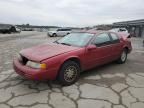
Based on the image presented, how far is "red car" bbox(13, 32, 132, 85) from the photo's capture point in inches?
162

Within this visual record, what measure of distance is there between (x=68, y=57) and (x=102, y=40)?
1.69m

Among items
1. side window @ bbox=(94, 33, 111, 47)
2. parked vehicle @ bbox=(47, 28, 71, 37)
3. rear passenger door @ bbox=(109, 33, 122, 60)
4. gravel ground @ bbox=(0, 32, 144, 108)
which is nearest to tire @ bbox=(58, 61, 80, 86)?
gravel ground @ bbox=(0, 32, 144, 108)

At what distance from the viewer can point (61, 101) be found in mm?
3736

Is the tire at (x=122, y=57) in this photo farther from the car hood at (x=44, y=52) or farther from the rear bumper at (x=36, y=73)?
the rear bumper at (x=36, y=73)

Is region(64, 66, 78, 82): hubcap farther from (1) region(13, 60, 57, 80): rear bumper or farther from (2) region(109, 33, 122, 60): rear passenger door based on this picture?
(2) region(109, 33, 122, 60): rear passenger door

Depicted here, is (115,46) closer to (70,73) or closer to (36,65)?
(70,73)

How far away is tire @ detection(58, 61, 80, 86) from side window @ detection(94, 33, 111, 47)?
3.70 ft

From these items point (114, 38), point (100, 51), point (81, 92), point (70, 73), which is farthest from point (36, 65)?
point (114, 38)

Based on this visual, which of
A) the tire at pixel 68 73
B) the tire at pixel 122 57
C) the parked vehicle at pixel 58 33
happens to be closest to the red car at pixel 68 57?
the tire at pixel 68 73

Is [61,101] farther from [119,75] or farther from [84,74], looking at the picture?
[119,75]

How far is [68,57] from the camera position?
4.47 meters

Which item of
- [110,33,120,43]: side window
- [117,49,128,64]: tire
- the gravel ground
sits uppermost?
[110,33,120,43]: side window

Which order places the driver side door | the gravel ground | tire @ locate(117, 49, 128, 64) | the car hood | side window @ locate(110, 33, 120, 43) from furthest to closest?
tire @ locate(117, 49, 128, 64) → side window @ locate(110, 33, 120, 43) → the driver side door → the car hood → the gravel ground

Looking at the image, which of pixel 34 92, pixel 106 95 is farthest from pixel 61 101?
pixel 106 95
